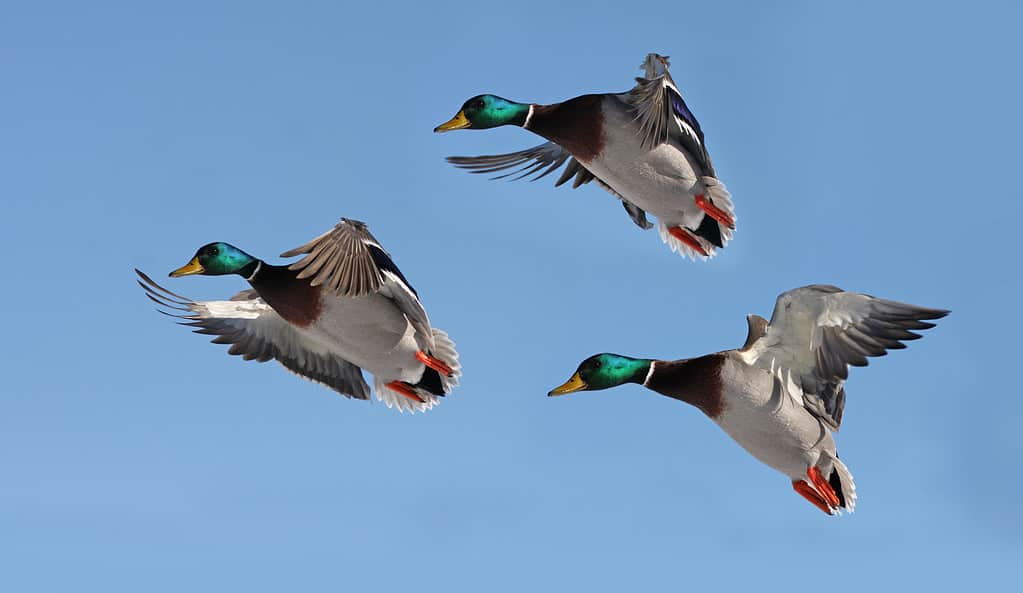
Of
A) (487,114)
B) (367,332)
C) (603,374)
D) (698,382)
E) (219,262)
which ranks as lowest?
(698,382)

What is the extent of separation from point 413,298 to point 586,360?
4.53 feet

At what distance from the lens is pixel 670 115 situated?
11.8 m

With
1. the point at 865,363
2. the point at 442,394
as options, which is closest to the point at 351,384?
the point at 442,394

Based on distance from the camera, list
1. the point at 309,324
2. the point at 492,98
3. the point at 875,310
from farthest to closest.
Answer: the point at 492,98
the point at 309,324
the point at 875,310

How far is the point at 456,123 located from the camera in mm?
12594

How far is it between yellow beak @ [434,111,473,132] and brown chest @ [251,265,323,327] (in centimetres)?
176

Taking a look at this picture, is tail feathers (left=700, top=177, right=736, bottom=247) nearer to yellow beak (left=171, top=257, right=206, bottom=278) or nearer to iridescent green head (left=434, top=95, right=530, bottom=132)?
iridescent green head (left=434, top=95, right=530, bottom=132)

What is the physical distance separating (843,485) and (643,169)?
9.14 feet

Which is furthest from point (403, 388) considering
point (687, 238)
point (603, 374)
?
point (687, 238)

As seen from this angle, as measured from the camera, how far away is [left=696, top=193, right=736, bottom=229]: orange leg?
12.3m

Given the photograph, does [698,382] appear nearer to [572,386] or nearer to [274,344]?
[572,386]

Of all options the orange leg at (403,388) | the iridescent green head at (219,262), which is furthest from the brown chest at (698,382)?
the iridescent green head at (219,262)

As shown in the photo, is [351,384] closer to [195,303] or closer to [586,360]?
[195,303]

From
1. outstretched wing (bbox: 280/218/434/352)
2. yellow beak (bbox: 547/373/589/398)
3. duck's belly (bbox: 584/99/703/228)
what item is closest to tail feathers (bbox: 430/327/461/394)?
outstretched wing (bbox: 280/218/434/352)
